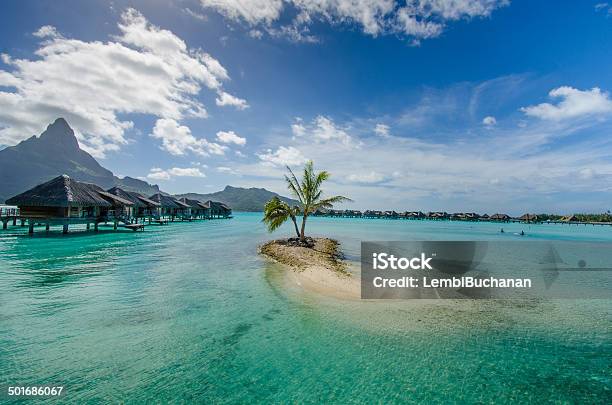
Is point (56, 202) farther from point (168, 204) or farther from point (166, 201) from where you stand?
point (166, 201)

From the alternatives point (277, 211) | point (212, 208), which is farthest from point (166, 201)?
point (277, 211)

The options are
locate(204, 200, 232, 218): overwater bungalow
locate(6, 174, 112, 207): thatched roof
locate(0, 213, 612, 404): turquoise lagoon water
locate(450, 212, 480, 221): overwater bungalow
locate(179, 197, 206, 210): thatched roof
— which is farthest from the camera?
locate(450, 212, 480, 221): overwater bungalow

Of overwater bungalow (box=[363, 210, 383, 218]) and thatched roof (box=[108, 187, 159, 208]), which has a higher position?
thatched roof (box=[108, 187, 159, 208])

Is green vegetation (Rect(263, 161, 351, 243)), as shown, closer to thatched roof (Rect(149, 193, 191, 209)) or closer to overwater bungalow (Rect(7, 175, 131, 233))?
overwater bungalow (Rect(7, 175, 131, 233))

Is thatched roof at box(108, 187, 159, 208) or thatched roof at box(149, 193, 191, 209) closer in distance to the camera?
thatched roof at box(108, 187, 159, 208)

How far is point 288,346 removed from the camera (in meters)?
5.42

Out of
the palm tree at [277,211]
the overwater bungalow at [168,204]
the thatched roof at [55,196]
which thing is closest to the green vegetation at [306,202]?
the palm tree at [277,211]

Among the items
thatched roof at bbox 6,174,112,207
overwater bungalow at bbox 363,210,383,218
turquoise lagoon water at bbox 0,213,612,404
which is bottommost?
turquoise lagoon water at bbox 0,213,612,404

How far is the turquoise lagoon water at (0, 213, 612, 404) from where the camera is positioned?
411cm

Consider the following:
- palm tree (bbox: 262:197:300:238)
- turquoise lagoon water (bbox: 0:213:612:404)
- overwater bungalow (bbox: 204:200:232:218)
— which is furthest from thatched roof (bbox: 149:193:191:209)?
turquoise lagoon water (bbox: 0:213:612:404)

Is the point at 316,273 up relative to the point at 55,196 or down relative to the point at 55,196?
down

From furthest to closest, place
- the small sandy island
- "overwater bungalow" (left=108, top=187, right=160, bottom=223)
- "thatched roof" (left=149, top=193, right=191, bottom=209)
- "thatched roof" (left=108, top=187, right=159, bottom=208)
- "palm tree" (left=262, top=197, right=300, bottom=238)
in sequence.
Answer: "thatched roof" (left=149, top=193, right=191, bottom=209)
"overwater bungalow" (left=108, top=187, right=160, bottom=223)
"thatched roof" (left=108, top=187, right=159, bottom=208)
"palm tree" (left=262, top=197, right=300, bottom=238)
the small sandy island

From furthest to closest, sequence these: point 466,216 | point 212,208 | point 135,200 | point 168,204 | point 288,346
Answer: point 466,216, point 212,208, point 168,204, point 135,200, point 288,346

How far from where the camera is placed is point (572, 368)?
15.9 feet
